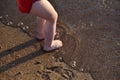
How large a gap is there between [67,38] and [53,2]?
1.94 feet

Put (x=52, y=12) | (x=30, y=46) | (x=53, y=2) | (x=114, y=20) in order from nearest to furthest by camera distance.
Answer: (x=52, y=12) → (x=30, y=46) → (x=114, y=20) → (x=53, y=2)

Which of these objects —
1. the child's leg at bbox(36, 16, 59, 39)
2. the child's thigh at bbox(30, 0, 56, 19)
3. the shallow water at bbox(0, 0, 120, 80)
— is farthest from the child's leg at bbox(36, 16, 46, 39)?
the child's thigh at bbox(30, 0, 56, 19)

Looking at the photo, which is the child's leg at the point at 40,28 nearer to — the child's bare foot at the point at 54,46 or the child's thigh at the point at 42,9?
the child's bare foot at the point at 54,46

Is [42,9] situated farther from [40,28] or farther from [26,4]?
[40,28]

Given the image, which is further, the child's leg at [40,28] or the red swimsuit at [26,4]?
the child's leg at [40,28]

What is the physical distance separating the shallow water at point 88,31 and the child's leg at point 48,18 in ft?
0.35

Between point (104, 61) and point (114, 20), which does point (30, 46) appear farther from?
point (114, 20)

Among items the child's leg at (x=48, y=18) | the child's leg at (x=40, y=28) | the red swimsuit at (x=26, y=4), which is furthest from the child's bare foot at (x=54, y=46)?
the red swimsuit at (x=26, y=4)

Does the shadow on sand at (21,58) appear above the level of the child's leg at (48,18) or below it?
below

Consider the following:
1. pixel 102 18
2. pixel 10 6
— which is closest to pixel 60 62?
pixel 102 18

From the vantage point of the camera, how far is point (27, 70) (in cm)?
280

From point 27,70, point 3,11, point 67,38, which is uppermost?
point 3,11

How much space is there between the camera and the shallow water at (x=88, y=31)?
2852 mm

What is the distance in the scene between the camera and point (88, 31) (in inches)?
126
